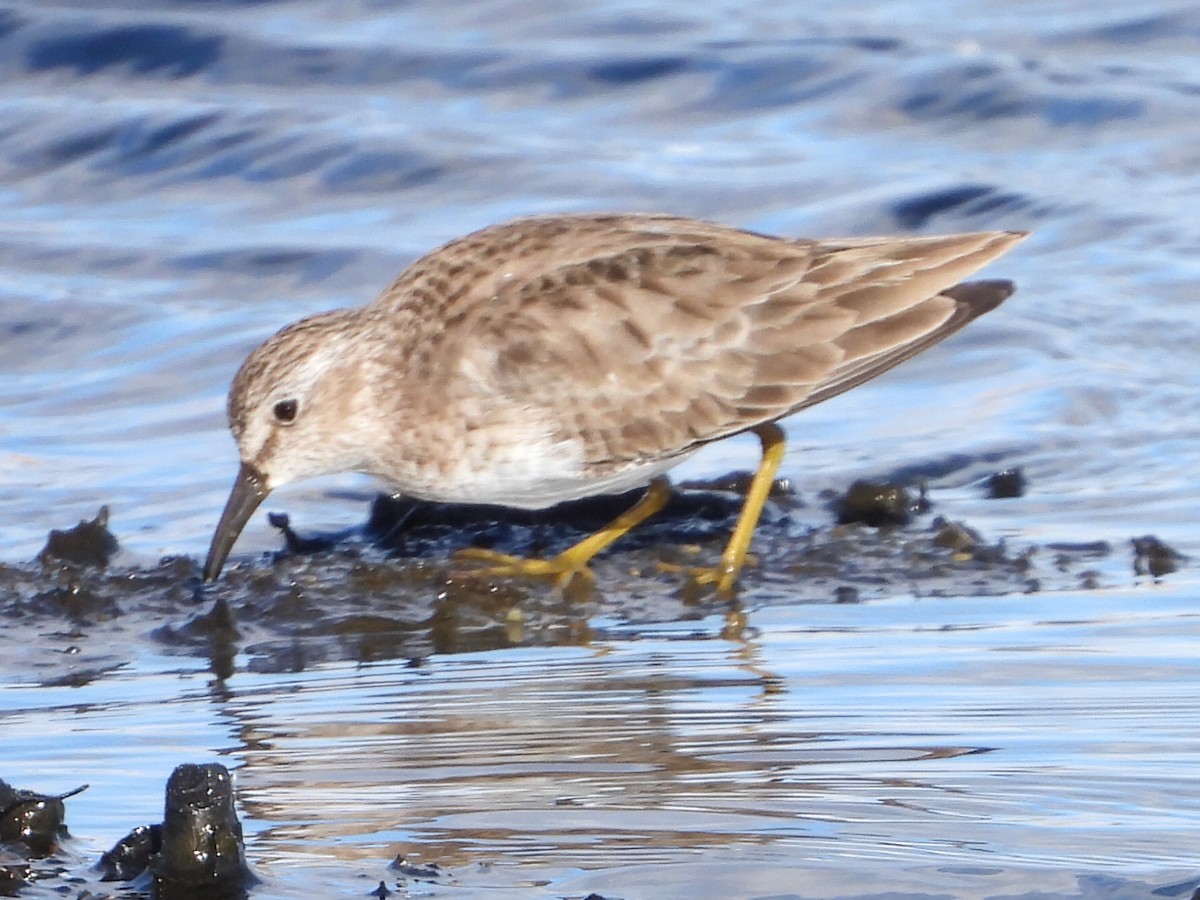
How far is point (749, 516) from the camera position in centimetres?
757

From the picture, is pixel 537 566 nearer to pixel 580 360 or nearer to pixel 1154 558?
pixel 580 360

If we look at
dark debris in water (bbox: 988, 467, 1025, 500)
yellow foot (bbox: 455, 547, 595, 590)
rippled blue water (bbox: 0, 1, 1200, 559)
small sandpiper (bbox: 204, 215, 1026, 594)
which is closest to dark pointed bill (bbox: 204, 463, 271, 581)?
small sandpiper (bbox: 204, 215, 1026, 594)

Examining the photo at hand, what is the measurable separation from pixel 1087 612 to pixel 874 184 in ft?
22.6

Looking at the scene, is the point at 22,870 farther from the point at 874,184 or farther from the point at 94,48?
the point at 94,48

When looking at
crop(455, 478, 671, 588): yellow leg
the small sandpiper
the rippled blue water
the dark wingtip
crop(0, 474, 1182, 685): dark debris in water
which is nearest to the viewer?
crop(0, 474, 1182, 685): dark debris in water

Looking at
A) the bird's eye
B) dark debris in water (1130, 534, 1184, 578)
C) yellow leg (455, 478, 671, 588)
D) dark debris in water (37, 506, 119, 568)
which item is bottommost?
dark debris in water (1130, 534, 1184, 578)

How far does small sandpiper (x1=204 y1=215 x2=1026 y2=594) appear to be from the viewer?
743 centimetres

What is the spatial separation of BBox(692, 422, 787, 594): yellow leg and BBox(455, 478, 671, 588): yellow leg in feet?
1.23

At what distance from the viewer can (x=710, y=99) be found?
1492cm


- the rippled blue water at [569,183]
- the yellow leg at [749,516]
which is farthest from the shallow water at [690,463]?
the yellow leg at [749,516]

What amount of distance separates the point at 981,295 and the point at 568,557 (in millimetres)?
1876

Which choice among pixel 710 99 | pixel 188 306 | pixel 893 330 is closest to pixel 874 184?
pixel 710 99

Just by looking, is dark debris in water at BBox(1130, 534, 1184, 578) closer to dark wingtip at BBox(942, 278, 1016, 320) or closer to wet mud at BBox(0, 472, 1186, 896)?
wet mud at BBox(0, 472, 1186, 896)

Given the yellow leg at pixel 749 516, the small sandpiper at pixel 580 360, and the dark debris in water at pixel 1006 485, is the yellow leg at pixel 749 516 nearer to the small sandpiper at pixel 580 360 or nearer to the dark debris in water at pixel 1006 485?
the small sandpiper at pixel 580 360
